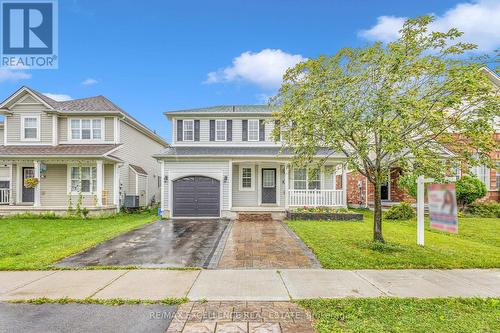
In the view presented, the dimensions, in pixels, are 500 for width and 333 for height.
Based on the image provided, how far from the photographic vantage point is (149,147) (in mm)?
22016

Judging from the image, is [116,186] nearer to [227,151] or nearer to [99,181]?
[99,181]

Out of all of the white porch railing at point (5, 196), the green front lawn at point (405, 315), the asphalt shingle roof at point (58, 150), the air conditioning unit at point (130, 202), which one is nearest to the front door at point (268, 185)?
the air conditioning unit at point (130, 202)

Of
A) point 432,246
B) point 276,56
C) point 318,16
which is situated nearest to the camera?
point 432,246

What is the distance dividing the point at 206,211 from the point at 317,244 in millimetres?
7833

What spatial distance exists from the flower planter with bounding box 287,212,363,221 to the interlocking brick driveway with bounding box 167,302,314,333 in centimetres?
982

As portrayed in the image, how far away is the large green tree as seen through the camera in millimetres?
6051

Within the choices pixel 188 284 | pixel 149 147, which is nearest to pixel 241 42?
pixel 149 147

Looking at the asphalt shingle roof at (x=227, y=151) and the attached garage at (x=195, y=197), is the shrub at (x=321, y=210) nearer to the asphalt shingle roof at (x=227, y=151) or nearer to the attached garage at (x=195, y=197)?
the asphalt shingle roof at (x=227, y=151)

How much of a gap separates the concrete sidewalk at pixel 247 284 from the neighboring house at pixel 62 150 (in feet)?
36.4

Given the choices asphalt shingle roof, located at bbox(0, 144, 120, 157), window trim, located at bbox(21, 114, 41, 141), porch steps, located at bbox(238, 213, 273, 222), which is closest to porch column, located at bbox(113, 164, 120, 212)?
asphalt shingle roof, located at bbox(0, 144, 120, 157)

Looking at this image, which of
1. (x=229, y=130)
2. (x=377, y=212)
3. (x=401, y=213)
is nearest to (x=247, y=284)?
(x=377, y=212)

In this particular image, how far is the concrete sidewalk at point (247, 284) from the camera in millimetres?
4375

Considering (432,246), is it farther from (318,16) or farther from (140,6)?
(140,6)

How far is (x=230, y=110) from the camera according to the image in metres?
16.6
